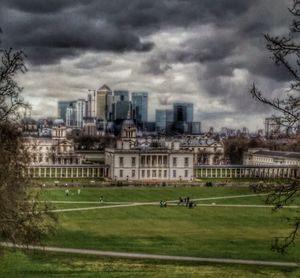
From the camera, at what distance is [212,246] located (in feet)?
106

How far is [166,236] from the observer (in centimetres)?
3597

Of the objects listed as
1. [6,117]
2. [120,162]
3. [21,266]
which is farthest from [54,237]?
[120,162]

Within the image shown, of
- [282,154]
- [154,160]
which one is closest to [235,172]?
[154,160]

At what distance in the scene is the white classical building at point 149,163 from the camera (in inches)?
3912

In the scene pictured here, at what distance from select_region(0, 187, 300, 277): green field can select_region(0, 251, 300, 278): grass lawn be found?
4 centimetres

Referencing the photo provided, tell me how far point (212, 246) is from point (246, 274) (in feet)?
24.6

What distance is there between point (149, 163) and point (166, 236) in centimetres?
6487

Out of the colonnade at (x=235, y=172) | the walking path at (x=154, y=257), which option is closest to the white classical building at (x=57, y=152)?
the colonnade at (x=235, y=172)

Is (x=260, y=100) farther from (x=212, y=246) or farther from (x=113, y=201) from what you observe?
(x=113, y=201)

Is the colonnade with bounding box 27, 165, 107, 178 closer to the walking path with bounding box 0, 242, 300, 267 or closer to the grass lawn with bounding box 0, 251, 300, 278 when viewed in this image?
the walking path with bounding box 0, 242, 300, 267

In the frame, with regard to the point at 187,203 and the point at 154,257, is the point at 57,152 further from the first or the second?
the point at 154,257

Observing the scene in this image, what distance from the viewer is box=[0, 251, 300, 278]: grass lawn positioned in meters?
24.3

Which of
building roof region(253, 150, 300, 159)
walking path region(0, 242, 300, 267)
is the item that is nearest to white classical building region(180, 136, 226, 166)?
building roof region(253, 150, 300, 159)

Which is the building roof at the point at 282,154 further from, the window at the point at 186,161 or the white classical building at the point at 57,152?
the white classical building at the point at 57,152
